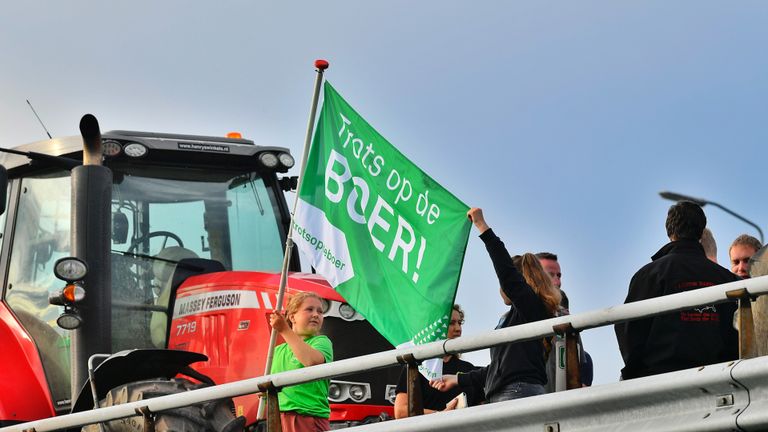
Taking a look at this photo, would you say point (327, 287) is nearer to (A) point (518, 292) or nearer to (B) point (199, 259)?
(B) point (199, 259)

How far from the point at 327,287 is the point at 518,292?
8.59ft

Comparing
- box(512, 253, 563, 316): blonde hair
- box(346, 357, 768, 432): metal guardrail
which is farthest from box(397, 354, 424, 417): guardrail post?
box(512, 253, 563, 316): blonde hair

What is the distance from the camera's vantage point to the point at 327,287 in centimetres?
857

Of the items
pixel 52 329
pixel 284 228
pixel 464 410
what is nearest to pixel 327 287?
pixel 284 228

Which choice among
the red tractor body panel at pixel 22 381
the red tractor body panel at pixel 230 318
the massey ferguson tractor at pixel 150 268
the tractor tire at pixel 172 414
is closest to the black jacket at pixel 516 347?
the tractor tire at pixel 172 414

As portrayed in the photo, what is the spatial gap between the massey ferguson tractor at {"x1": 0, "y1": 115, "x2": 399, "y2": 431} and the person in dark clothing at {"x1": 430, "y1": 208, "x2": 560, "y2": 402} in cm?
201

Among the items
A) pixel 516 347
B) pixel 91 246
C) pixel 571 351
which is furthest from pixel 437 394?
pixel 91 246

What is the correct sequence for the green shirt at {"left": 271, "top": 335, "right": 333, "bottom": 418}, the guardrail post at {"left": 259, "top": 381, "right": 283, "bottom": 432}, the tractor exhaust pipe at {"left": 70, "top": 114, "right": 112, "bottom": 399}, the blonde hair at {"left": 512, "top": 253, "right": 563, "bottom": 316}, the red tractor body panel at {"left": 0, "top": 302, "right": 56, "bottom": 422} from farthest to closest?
the red tractor body panel at {"left": 0, "top": 302, "right": 56, "bottom": 422} < the tractor exhaust pipe at {"left": 70, "top": 114, "right": 112, "bottom": 399} < the green shirt at {"left": 271, "top": 335, "right": 333, "bottom": 418} < the blonde hair at {"left": 512, "top": 253, "right": 563, "bottom": 316} < the guardrail post at {"left": 259, "top": 381, "right": 283, "bottom": 432}

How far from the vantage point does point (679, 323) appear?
18.1 feet

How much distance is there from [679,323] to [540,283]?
0.97 m

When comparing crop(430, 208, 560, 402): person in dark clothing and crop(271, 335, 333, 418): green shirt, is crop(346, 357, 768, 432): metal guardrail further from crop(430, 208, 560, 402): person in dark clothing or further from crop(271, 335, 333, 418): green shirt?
crop(271, 335, 333, 418): green shirt

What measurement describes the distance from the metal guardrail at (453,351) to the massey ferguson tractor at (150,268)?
1.00 meters

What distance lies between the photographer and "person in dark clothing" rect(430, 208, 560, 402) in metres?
6.11

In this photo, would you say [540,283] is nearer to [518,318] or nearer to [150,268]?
[518,318]
